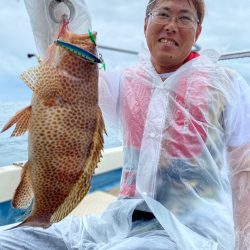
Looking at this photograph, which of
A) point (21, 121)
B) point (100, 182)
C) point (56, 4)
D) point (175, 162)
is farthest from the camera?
point (100, 182)

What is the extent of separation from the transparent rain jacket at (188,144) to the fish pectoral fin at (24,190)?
26.0 inches

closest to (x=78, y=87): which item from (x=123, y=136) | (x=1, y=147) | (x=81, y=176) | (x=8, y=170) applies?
(x=81, y=176)

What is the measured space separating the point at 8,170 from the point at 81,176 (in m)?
2.22

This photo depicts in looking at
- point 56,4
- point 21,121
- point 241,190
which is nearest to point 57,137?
point 21,121

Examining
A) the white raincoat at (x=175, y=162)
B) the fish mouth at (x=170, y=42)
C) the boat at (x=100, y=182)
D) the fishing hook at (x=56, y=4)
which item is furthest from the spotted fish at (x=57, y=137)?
the boat at (x=100, y=182)

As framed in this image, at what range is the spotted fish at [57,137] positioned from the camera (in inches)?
67.4

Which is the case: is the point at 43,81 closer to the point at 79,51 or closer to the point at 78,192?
the point at 79,51

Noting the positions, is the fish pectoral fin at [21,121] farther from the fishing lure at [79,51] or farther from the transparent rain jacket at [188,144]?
the transparent rain jacket at [188,144]

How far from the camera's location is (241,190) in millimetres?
2373

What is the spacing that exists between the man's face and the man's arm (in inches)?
26.1

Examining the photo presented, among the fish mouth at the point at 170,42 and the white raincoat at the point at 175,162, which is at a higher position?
the fish mouth at the point at 170,42

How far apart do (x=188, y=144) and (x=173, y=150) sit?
0.29ft

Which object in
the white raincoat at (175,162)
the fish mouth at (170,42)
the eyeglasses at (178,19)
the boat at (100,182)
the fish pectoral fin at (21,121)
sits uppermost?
the eyeglasses at (178,19)

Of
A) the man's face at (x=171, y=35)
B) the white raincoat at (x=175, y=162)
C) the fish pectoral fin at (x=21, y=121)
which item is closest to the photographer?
the fish pectoral fin at (x=21, y=121)
